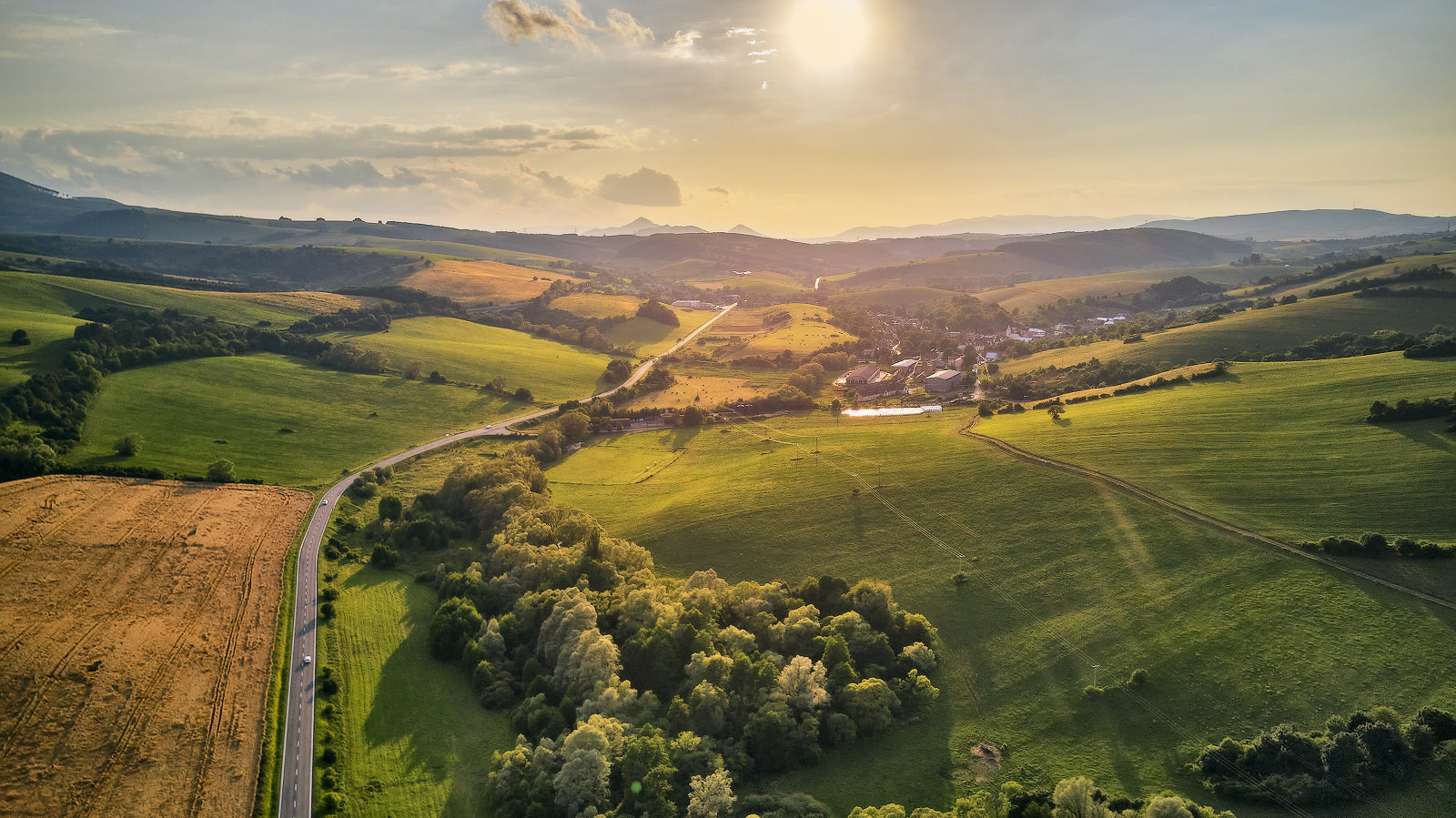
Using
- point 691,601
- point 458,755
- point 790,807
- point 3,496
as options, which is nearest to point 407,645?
point 458,755

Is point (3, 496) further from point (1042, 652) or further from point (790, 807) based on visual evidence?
point (1042, 652)

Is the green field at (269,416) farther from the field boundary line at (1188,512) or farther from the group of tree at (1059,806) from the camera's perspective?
the field boundary line at (1188,512)

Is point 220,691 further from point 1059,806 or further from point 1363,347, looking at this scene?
point 1363,347

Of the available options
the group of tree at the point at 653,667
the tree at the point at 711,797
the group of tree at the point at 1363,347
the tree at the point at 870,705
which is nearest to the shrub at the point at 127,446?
the group of tree at the point at 653,667

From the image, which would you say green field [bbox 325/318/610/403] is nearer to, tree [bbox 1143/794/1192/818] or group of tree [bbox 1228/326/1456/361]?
tree [bbox 1143/794/1192/818]

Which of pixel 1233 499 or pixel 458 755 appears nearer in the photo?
pixel 458 755

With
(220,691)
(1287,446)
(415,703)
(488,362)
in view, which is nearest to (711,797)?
(415,703)
